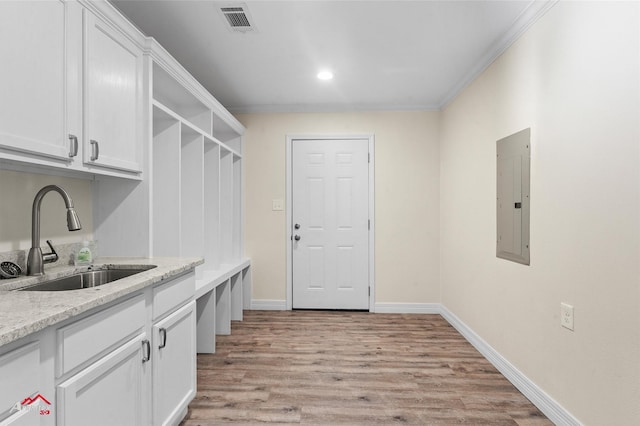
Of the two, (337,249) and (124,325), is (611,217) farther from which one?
(337,249)

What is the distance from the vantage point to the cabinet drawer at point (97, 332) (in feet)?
3.57

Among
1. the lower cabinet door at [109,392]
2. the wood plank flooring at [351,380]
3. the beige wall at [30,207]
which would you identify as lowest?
the wood plank flooring at [351,380]

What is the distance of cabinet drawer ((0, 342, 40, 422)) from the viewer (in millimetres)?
861

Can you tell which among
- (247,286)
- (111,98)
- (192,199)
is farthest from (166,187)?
(247,286)

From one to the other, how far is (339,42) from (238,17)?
0.75 m

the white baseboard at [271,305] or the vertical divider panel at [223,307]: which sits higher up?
the vertical divider panel at [223,307]

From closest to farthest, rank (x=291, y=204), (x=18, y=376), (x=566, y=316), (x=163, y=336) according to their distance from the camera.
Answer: (x=18, y=376), (x=163, y=336), (x=566, y=316), (x=291, y=204)

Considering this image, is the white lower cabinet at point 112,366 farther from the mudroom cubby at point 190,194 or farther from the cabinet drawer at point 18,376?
the mudroom cubby at point 190,194

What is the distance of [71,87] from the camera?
63.2 inches

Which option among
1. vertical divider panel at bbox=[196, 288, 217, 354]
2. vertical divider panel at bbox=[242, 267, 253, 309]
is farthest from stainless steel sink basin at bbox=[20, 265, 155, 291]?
vertical divider panel at bbox=[242, 267, 253, 309]

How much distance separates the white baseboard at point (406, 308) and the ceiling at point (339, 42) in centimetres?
232

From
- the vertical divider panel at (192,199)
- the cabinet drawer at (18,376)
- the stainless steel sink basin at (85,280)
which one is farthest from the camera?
the vertical divider panel at (192,199)

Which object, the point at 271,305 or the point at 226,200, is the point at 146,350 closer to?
the point at 226,200

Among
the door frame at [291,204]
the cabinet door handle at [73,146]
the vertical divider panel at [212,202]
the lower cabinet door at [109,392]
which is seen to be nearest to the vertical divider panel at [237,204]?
the door frame at [291,204]
